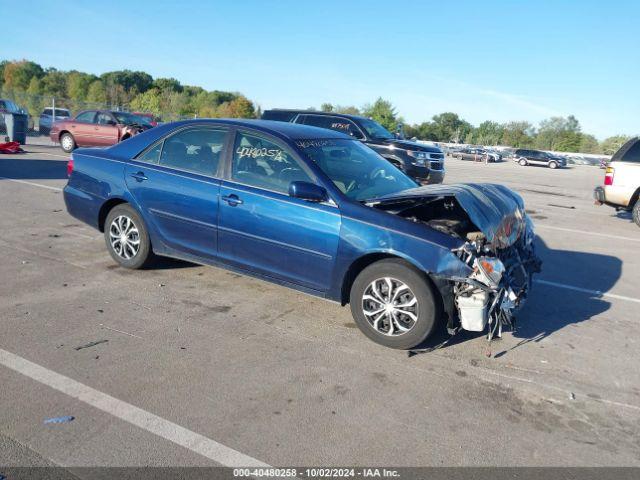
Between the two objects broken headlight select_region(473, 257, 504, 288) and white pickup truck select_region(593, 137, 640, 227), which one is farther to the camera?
white pickup truck select_region(593, 137, 640, 227)

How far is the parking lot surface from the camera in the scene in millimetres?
2957

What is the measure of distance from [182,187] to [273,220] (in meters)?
1.13

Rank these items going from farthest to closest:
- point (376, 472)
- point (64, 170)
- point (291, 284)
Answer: point (64, 170), point (291, 284), point (376, 472)

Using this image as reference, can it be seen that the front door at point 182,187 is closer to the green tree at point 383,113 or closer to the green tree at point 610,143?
the green tree at point 383,113

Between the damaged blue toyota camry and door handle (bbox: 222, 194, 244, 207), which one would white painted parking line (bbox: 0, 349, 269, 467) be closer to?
the damaged blue toyota camry

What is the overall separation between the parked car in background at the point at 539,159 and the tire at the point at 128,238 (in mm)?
51547

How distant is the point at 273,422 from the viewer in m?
3.17

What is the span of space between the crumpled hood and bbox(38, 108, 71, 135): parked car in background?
91.8 feet

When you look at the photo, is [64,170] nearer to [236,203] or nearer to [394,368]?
[236,203]

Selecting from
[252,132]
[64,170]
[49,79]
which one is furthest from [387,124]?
[252,132]

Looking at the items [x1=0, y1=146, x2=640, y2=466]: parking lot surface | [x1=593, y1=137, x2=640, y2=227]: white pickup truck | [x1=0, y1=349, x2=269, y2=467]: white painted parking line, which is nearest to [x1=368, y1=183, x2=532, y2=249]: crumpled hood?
[x1=0, y1=146, x2=640, y2=466]: parking lot surface

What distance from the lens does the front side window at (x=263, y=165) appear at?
473 cm

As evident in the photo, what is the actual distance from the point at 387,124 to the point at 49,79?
168 feet

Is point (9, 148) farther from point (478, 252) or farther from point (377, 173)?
point (478, 252)
